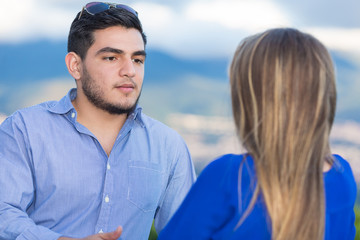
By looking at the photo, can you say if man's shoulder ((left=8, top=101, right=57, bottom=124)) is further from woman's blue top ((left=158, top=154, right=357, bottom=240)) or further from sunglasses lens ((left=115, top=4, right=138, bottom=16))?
woman's blue top ((left=158, top=154, right=357, bottom=240))

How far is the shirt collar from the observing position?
3357 millimetres

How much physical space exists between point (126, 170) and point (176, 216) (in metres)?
1.52

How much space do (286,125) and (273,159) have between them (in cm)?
12

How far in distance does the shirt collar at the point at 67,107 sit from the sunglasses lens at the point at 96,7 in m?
0.58

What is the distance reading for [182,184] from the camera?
353 centimetres

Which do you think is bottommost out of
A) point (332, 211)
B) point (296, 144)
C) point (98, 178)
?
point (98, 178)

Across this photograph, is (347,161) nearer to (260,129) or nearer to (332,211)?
(332,211)

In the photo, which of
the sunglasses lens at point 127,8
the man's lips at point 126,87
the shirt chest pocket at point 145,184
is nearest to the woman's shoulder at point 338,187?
the shirt chest pocket at point 145,184

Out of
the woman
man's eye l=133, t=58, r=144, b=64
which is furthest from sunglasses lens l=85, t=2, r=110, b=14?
the woman

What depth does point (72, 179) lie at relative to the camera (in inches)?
126

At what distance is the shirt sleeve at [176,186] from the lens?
136 inches

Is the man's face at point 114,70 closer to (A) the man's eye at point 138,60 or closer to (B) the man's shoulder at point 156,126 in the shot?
(A) the man's eye at point 138,60

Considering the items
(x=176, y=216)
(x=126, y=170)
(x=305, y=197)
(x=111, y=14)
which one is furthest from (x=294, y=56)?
(x=111, y=14)

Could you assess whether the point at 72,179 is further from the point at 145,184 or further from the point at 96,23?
the point at 96,23
